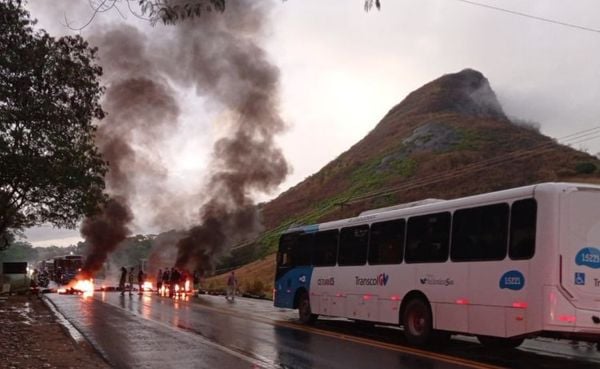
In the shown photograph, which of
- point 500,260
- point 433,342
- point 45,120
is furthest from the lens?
point 45,120

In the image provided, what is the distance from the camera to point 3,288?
109ft

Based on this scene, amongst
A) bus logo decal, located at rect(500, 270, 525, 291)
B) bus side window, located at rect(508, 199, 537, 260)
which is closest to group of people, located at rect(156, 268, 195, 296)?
bus logo decal, located at rect(500, 270, 525, 291)

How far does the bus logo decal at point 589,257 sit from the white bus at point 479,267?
2 cm

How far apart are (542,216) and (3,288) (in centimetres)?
3137

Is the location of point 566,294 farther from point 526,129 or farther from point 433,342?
point 526,129

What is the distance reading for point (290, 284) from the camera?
57.2 ft

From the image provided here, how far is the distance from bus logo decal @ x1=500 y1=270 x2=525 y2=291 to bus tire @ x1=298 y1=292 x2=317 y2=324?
23.2ft

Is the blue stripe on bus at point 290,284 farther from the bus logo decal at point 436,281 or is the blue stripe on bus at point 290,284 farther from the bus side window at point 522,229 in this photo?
the bus side window at point 522,229

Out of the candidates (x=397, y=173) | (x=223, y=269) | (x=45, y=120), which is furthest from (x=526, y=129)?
(x=45, y=120)

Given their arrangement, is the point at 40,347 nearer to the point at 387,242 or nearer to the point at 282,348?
the point at 282,348

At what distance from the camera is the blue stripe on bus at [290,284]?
1662 centimetres

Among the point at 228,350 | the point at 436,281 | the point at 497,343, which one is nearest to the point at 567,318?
the point at 436,281

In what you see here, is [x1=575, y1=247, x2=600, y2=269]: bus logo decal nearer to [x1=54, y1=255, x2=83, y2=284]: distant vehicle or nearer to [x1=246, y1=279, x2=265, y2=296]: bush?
[x1=246, y1=279, x2=265, y2=296]: bush

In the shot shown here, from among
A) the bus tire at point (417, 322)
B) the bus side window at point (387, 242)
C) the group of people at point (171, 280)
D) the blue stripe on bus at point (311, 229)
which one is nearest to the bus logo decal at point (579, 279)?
the bus tire at point (417, 322)
